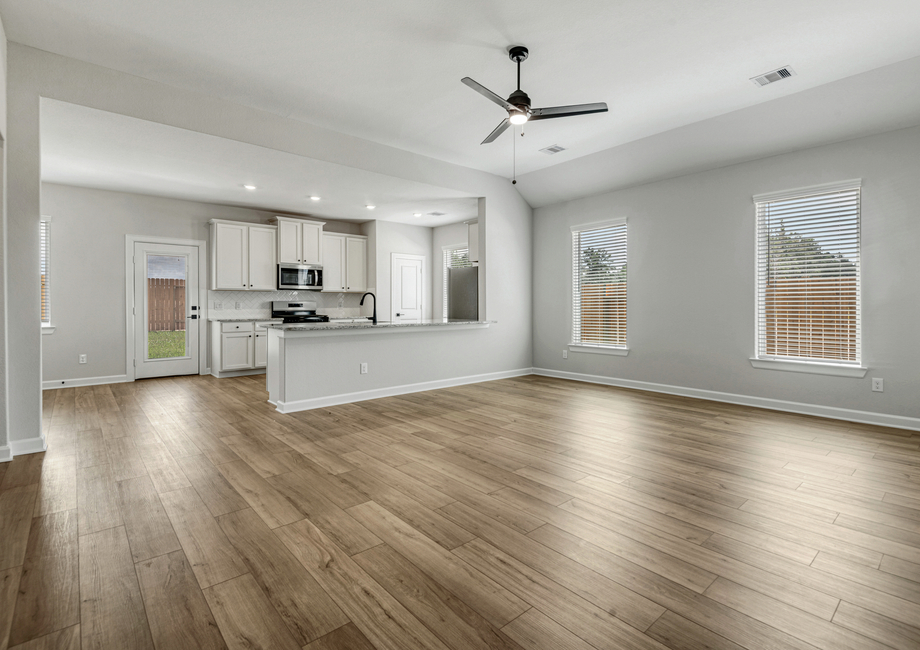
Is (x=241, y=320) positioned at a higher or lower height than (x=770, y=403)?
higher

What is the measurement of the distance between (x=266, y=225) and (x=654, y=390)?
627cm

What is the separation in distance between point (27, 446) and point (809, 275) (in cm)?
682

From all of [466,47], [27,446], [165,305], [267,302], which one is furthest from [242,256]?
[466,47]

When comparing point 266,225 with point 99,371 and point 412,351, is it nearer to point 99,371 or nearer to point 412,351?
point 99,371

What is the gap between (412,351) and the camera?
566 cm

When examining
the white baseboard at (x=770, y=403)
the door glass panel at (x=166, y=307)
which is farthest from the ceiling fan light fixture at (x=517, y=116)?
the door glass panel at (x=166, y=307)

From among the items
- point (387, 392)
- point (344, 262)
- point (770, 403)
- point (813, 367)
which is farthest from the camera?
point (344, 262)

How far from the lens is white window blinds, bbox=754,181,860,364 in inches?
167

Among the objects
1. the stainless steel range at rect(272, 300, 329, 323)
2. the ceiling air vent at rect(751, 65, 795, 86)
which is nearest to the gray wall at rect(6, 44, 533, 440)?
the stainless steel range at rect(272, 300, 329, 323)

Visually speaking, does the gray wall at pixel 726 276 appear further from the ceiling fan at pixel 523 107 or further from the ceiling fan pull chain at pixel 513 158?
the ceiling fan at pixel 523 107

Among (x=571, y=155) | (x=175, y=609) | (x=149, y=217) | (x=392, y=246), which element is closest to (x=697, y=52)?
(x=571, y=155)

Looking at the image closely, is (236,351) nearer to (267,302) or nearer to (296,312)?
(267,302)

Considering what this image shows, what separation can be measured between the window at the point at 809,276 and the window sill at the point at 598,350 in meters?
1.57

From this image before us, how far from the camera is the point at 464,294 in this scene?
22.6 ft
